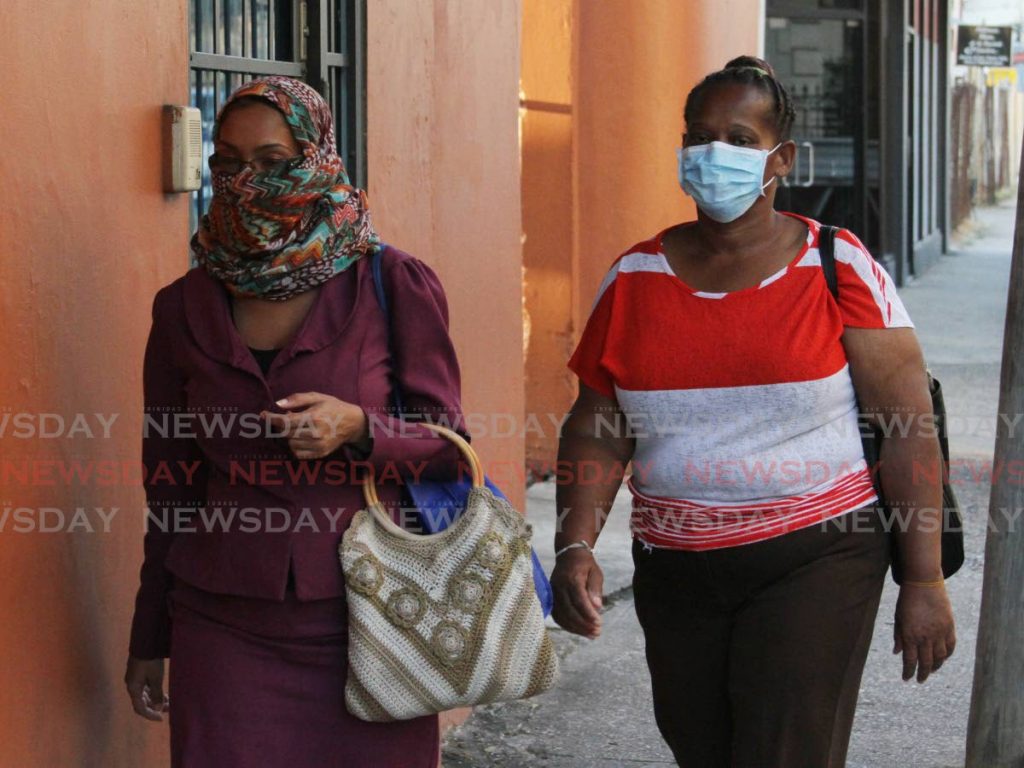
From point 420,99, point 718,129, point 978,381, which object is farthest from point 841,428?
point 978,381

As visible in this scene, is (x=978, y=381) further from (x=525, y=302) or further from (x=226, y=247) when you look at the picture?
(x=226, y=247)

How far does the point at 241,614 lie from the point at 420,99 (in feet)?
8.44

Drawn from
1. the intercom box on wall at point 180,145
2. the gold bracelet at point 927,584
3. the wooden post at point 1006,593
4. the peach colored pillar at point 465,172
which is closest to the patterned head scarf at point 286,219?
the intercom box on wall at point 180,145

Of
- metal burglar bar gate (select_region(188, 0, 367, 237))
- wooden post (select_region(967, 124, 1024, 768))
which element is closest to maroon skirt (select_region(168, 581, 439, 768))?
metal burglar bar gate (select_region(188, 0, 367, 237))

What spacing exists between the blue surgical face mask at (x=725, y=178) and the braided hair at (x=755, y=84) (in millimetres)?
106

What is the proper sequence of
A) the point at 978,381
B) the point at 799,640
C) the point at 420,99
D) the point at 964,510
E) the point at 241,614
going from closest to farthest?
the point at 241,614 → the point at 799,640 → the point at 420,99 → the point at 964,510 → the point at 978,381

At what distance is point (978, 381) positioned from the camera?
12.5 meters

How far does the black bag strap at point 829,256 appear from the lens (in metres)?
3.23

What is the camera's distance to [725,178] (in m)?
3.20

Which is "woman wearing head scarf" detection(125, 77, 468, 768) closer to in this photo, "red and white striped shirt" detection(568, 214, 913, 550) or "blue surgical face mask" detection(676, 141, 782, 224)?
"red and white striped shirt" detection(568, 214, 913, 550)

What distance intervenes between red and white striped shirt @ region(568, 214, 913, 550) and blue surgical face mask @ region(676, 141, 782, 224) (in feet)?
0.52

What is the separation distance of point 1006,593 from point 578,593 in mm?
1578

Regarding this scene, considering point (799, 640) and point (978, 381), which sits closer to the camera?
point (799, 640)

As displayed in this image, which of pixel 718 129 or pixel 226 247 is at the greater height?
pixel 718 129
